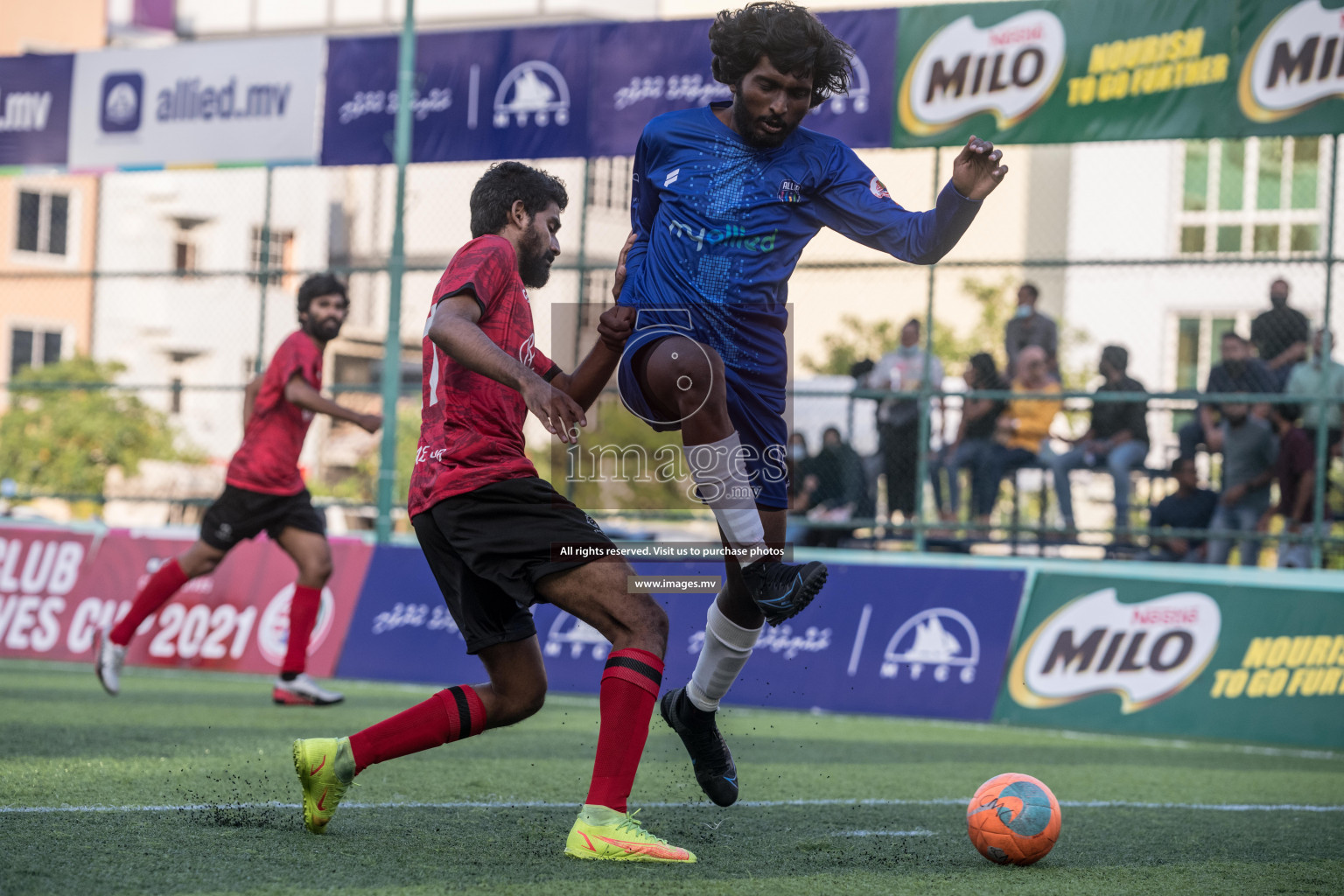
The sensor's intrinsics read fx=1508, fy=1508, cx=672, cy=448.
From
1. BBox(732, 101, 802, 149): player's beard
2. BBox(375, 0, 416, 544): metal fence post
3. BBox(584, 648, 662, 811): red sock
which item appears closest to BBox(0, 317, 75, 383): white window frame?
BBox(375, 0, 416, 544): metal fence post

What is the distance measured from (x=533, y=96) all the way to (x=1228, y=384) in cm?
583

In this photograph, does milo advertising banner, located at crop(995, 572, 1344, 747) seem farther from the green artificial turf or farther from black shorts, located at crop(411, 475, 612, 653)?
black shorts, located at crop(411, 475, 612, 653)

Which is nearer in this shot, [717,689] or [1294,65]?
[717,689]

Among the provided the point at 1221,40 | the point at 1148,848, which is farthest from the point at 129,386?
the point at 1148,848

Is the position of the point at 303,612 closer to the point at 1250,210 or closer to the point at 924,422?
the point at 924,422

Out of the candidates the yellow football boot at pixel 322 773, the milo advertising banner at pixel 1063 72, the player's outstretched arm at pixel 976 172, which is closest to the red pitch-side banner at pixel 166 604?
the milo advertising banner at pixel 1063 72

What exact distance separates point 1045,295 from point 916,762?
2417cm

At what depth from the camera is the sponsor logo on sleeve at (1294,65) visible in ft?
32.6

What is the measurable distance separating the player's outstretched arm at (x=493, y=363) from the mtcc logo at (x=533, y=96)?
811 centimetres

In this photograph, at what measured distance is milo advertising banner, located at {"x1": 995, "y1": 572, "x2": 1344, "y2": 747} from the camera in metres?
8.91

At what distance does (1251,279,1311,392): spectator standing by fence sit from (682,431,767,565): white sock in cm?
727

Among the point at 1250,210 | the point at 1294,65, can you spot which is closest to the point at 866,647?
the point at 1294,65

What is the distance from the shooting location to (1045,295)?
1190 inches

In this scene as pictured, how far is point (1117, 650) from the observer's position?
9320 mm
